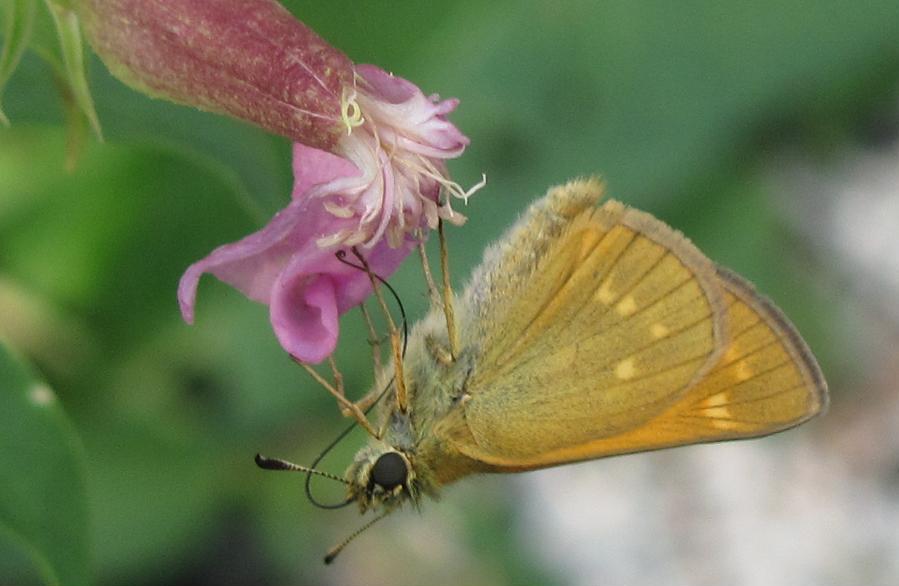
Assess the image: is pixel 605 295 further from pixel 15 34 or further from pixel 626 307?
pixel 15 34

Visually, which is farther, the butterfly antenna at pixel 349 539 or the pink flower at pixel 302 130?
the butterfly antenna at pixel 349 539

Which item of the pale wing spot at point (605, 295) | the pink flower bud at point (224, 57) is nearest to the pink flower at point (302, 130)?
the pink flower bud at point (224, 57)

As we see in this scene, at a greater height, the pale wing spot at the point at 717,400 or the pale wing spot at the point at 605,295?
the pale wing spot at the point at 605,295

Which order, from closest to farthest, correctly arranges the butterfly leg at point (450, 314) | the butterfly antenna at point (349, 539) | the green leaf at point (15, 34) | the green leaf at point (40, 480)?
the green leaf at point (15, 34) < the green leaf at point (40, 480) < the butterfly leg at point (450, 314) < the butterfly antenna at point (349, 539)

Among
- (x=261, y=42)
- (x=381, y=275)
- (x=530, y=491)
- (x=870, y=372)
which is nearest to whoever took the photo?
(x=261, y=42)

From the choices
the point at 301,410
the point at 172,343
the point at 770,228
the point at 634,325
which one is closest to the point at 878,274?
the point at 770,228

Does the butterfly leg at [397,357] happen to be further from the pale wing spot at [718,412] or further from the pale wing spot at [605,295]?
the pale wing spot at [718,412]

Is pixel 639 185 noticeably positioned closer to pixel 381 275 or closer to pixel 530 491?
pixel 530 491

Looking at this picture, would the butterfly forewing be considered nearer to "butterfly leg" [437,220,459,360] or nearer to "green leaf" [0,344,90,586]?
"butterfly leg" [437,220,459,360]
